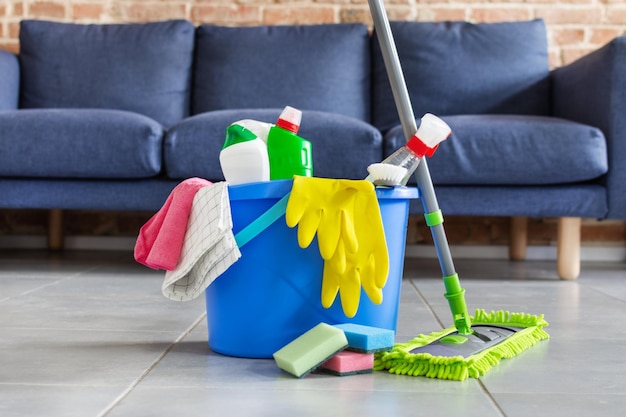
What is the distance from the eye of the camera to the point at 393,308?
1.17 metres

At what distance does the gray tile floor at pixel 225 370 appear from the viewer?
869mm

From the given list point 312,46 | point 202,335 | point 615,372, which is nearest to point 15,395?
point 202,335

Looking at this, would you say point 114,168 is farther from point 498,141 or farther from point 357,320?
point 357,320

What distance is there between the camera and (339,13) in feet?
9.89

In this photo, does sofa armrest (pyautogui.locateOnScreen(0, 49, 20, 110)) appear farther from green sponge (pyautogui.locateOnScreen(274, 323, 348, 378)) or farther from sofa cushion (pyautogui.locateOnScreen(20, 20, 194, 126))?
green sponge (pyautogui.locateOnScreen(274, 323, 348, 378))

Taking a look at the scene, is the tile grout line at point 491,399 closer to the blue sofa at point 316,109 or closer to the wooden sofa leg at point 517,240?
the blue sofa at point 316,109

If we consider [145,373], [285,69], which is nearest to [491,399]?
[145,373]

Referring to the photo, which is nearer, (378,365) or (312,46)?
(378,365)

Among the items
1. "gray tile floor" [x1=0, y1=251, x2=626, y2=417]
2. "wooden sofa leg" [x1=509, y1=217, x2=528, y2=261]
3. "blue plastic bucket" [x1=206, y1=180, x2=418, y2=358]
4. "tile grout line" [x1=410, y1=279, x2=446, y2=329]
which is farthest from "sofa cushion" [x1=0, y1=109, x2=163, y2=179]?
"wooden sofa leg" [x1=509, y1=217, x2=528, y2=261]

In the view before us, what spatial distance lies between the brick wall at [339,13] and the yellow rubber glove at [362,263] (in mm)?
2086

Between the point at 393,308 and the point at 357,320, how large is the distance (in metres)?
0.07

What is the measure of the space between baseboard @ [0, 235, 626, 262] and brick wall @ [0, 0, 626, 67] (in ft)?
2.44

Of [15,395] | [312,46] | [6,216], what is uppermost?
[312,46]


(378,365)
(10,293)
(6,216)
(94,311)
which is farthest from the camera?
(6,216)
